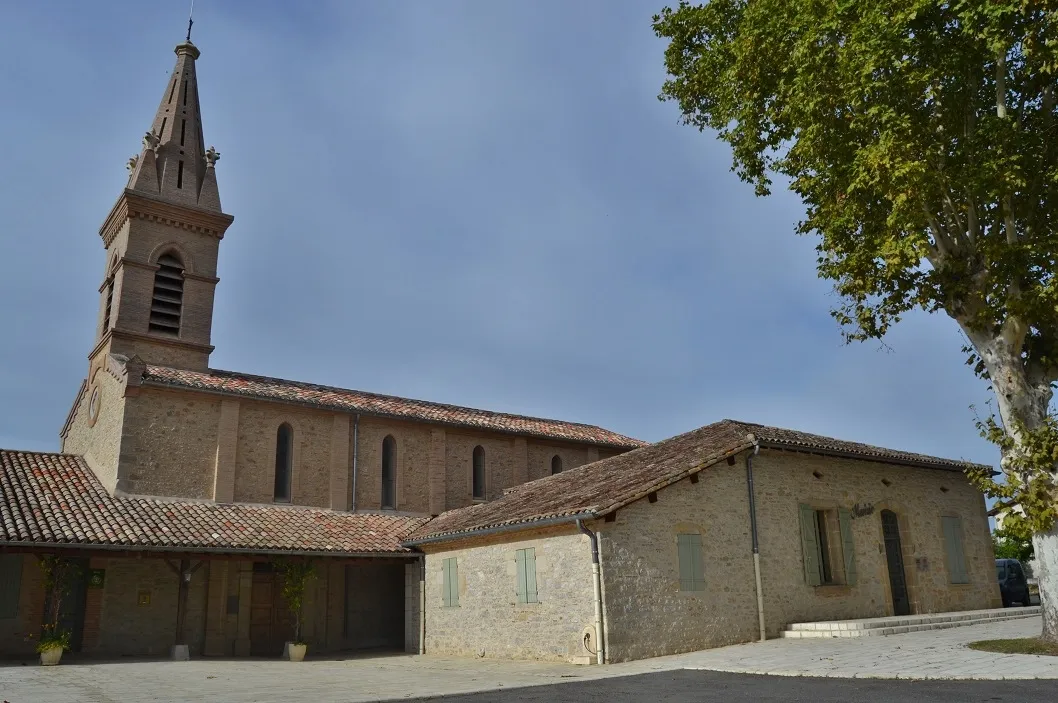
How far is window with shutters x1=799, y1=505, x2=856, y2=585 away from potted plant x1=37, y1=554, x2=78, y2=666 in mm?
14976

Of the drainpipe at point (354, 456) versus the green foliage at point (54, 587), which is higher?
the drainpipe at point (354, 456)

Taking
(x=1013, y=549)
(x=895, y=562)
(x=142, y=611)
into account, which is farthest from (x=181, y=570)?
(x=1013, y=549)

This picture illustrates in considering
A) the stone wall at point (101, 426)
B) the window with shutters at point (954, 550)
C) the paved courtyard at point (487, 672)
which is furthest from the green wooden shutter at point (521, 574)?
the window with shutters at point (954, 550)

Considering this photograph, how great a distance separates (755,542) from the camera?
1625 centimetres

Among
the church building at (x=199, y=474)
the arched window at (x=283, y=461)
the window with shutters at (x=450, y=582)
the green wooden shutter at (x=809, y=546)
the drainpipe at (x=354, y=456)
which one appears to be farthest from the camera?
the drainpipe at (x=354, y=456)

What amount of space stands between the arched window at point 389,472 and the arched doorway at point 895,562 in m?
12.7

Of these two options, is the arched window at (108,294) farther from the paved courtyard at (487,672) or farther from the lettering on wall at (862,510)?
the lettering on wall at (862,510)

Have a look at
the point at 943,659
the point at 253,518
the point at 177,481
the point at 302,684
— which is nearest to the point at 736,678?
the point at 943,659

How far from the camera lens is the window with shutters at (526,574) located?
15430mm

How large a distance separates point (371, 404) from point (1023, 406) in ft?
53.5

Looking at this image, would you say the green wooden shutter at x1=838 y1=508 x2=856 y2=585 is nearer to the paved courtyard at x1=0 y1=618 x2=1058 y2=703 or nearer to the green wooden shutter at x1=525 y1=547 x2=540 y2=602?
the paved courtyard at x1=0 y1=618 x2=1058 y2=703

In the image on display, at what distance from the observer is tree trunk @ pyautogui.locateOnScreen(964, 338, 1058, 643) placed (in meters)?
12.4

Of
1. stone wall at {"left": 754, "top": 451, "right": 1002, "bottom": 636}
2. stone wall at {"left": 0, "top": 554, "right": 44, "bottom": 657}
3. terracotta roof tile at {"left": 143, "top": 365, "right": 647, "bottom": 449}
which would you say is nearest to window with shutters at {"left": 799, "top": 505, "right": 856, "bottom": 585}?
stone wall at {"left": 754, "top": 451, "right": 1002, "bottom": 636}

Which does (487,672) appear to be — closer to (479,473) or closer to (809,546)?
(809,546)
